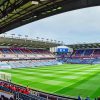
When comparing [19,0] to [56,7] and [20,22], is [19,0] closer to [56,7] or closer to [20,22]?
[56,7]

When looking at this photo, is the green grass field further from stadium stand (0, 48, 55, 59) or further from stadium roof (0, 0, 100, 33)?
stadium stand (0, 48, 55, 59)

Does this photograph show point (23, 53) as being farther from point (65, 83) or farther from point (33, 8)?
point (33, 8)

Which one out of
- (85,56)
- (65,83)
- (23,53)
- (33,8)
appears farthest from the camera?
(85,56)

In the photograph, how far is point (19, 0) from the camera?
11.0 metres

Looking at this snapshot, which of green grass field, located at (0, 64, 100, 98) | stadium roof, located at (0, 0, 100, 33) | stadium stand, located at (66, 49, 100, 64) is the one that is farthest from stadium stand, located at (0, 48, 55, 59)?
stadium roof, located at (0, 0, 100, 33)

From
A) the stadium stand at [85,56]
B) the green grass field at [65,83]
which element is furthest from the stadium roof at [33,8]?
the stadium stand at [85,56]

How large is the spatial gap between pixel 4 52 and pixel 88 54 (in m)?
34.9

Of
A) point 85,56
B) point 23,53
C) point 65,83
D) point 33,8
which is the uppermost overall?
point 33,8

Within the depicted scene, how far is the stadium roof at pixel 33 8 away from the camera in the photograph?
10.4m

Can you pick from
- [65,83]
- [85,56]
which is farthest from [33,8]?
[85,56]

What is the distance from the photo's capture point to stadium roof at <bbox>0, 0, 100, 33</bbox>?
10.4 m

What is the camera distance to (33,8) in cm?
1239

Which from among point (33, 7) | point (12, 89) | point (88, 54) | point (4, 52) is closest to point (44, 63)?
point (4, 52)

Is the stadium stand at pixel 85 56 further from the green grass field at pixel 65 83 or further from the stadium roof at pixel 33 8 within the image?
the stadium roof at pixel 33 8
